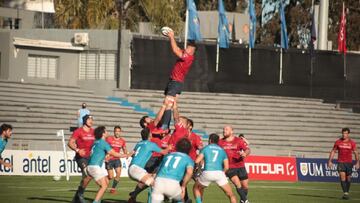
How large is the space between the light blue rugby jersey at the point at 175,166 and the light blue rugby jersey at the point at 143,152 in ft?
8.15

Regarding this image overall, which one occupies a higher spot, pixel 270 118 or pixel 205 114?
pixel 205 114

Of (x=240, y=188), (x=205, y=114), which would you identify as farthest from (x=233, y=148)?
(x=205, y=114)

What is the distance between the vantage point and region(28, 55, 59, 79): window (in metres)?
54.4

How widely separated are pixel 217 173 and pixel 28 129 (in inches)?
929

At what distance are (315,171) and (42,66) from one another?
1815 cm

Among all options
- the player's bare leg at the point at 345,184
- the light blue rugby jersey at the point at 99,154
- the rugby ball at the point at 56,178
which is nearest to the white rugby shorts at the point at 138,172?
the light blue rugby jersey at the point at 99,154

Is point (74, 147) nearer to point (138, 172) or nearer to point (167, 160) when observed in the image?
point (138, 172)

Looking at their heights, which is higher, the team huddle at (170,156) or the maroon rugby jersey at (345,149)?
the team huddle at (170,156)

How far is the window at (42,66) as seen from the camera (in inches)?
2142

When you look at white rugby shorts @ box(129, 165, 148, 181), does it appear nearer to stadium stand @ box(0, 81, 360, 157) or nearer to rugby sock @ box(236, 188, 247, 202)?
rugby sock @ box(236, 188, 247, 202)

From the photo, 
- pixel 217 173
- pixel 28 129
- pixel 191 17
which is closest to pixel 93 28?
pixel 191 17

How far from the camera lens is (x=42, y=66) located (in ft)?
180

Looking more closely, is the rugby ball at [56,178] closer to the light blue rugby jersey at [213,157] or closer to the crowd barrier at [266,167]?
the crowd barrier at [266,167]

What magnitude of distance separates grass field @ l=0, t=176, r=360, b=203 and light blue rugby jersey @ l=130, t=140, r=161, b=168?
15.2ft
